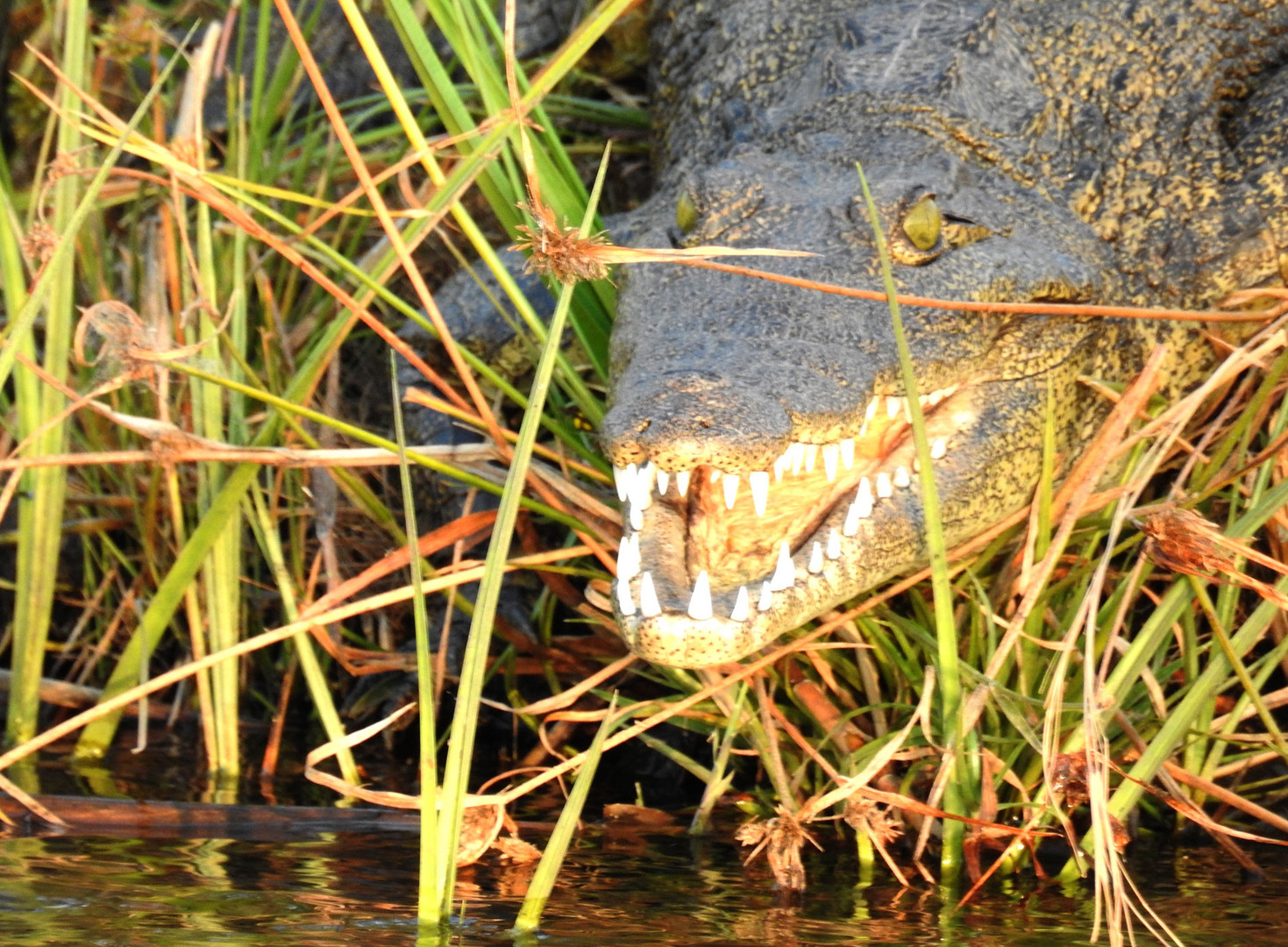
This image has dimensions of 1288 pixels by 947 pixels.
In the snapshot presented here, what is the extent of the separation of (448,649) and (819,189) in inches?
51.7

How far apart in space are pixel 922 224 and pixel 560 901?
142cm

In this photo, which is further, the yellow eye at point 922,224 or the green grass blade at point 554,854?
the yellow eye at point 922,224

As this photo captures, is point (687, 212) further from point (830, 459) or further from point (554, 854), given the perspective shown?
point (554, 854)

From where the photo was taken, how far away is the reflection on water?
1.85 m

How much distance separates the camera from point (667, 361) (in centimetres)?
229

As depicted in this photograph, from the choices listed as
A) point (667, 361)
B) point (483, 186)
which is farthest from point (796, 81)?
point (667, 361)

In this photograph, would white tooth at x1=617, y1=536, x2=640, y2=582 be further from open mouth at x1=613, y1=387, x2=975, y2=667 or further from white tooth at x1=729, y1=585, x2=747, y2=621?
white tooth at x1=729, y1=585, x2=747, y2=621

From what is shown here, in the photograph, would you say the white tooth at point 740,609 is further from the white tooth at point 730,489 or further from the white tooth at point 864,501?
the white tooth at point 864,501

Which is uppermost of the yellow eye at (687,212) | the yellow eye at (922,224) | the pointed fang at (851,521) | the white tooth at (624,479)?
the yellow eye at (687,212)

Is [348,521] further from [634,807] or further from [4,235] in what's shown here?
[634,807]

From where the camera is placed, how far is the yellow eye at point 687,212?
279 cm

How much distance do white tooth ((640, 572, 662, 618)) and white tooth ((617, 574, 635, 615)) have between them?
2 cm

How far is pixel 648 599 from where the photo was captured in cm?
207

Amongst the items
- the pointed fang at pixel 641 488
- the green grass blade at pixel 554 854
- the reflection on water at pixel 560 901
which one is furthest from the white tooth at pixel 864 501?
the green grass blade at pixel 554 854
